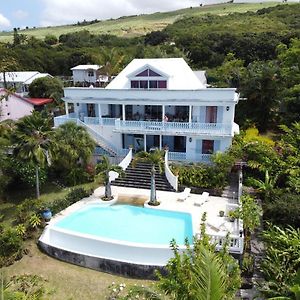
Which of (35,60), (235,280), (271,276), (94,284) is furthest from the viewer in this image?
(35,60)

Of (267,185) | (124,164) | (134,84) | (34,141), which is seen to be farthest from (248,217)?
(134,84)

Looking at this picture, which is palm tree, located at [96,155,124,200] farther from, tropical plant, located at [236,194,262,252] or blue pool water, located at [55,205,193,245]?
tropical plant, located at [236,194,262,252]

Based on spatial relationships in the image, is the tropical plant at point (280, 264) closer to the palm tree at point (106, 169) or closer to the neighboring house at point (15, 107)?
the palm tree at point (106, 169)

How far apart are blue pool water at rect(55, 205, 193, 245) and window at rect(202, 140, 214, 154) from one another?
776cm

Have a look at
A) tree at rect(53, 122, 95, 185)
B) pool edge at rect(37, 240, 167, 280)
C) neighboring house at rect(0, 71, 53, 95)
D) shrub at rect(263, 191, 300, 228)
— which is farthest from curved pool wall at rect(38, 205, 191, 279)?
neighboring house at rect(0, 71, 53, 95)

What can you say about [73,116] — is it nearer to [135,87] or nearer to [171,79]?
[135,87]

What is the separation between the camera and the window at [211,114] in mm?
26677

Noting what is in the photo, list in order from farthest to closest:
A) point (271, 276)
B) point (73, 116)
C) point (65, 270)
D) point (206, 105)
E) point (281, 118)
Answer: point (281, 118)
point (73, 116)
point (206, 105)
point (65, 270)
point (271, 276)

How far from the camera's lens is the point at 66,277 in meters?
15.5

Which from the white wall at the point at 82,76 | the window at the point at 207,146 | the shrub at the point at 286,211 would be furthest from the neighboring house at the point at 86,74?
the shrub at the point at 286,211

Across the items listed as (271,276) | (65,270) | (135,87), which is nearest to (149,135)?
(135,87)

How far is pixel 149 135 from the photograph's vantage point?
93.4 ft

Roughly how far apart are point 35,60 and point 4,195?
56.9 metres

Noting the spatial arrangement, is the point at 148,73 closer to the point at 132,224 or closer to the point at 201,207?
the point at 201,207
